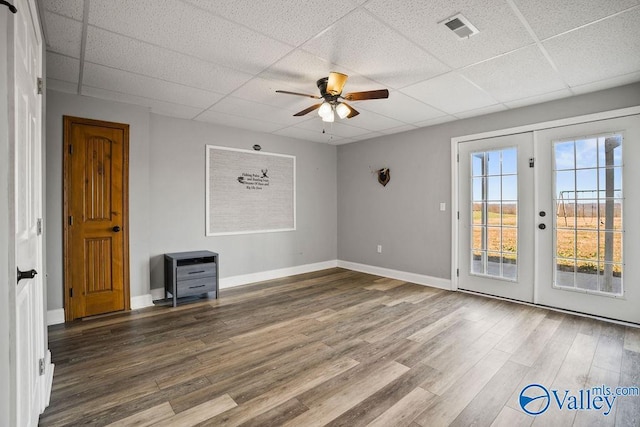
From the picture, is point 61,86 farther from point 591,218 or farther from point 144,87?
point 591,218

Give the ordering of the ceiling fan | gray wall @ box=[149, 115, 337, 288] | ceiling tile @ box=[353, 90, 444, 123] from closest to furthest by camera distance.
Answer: the ceiling fan < ceiling tile @ box=[353, 90, 444, 123] < gray wall @ box=[149, 115, 337, 288]

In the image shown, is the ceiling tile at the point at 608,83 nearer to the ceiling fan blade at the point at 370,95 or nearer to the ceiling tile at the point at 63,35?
the ceiling fan blade at the point at 370,95

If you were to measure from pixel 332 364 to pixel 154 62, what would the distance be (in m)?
2.97

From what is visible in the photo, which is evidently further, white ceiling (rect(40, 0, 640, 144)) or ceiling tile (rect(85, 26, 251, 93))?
ceiling tile (rect(85, 26, 251, 93))

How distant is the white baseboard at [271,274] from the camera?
4.83 m

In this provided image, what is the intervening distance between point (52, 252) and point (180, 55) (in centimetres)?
254

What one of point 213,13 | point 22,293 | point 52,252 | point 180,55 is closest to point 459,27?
point 213,13

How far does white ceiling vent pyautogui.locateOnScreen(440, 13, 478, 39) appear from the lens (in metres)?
2.08

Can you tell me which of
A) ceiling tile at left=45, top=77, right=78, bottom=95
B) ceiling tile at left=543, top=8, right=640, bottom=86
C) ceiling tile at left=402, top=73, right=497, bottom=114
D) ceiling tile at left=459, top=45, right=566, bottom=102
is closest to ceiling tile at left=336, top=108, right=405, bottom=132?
ceiling tile at left=402, top=73, right=497, bottom=114

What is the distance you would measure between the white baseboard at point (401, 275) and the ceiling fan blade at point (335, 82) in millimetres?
3279

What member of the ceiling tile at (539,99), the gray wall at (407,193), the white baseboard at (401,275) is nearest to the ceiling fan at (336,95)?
the ceiling tile at (539,99)

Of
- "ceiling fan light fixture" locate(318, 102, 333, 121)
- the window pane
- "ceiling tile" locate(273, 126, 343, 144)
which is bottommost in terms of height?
the window pane

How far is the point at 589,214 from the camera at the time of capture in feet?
11.4

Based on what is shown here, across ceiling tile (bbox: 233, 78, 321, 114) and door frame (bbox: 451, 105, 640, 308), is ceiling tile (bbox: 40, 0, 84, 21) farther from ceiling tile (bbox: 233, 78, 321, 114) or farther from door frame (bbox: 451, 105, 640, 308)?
door frame (bbox: 451, 105, 640, 308)
